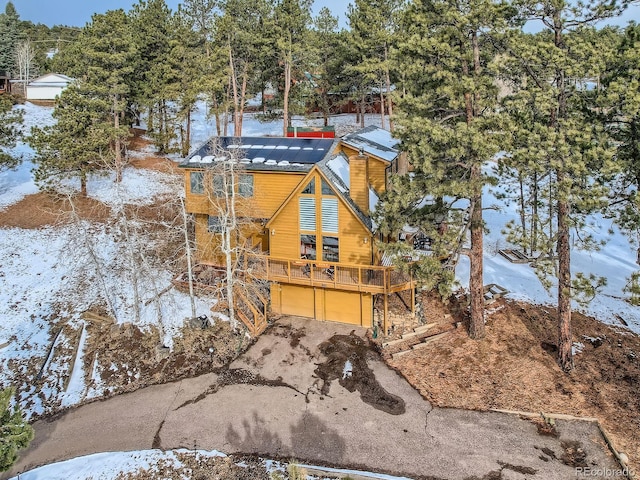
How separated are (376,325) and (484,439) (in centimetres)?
669

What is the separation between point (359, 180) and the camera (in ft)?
57.4

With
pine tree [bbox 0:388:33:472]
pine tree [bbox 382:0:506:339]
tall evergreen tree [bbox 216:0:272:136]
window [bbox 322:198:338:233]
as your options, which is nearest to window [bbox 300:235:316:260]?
window [bbox 322:198:338:233]

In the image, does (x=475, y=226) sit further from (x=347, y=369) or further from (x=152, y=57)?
(x=152, y=57)

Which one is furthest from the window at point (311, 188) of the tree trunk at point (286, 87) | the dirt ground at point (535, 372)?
the tree trunk at point (286, 87)

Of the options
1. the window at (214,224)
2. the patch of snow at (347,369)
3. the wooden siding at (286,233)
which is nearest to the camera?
the patch of snow at (347,369)

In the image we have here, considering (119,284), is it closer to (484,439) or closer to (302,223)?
(302,223)

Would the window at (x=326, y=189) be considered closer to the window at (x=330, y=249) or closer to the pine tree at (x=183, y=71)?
the window at (x=330, y=249)

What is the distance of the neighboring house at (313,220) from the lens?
1750cm

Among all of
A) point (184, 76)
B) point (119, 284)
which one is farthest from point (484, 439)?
point (184, 76)

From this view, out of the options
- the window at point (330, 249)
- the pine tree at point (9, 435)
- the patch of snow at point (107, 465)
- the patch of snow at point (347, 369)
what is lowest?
the patch of snow at point (107, 465)

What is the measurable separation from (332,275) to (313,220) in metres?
2.38

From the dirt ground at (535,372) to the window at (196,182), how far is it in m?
11.7

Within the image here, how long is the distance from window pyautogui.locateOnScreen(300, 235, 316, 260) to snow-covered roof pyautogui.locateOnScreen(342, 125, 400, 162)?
4334 mm

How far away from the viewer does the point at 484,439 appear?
1224 centimetres
